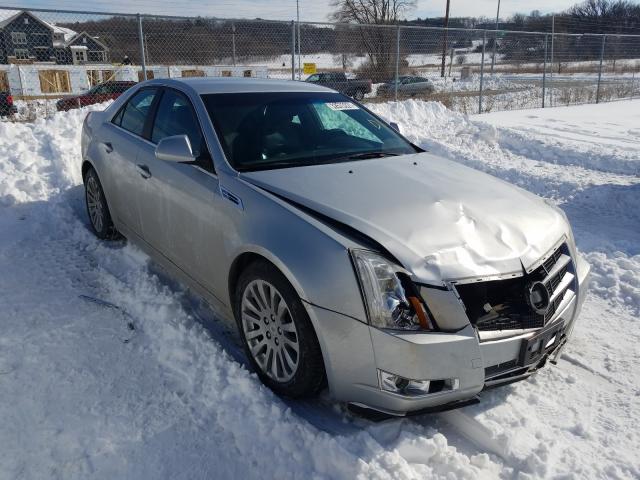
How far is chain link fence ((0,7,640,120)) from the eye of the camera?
11.4 meters

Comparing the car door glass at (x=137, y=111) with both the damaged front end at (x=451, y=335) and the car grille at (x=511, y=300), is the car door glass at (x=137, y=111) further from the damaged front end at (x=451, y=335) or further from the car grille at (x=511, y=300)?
the car grille at (x=511, y=300)

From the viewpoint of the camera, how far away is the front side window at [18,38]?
18.1 meters

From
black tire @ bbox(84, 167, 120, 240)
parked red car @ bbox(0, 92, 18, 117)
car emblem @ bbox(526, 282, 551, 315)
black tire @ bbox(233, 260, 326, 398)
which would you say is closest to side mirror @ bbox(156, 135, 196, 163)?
black tire @ bbox(233, 260, 326, 398)

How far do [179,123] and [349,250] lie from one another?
200 cm

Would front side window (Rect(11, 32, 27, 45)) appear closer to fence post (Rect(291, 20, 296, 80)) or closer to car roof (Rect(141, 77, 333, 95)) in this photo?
fence post (Rect(291, 20, 296, 80))

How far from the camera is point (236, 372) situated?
9.73ft

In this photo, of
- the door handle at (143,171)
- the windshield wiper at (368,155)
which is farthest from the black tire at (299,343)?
the door handle at (143,171)

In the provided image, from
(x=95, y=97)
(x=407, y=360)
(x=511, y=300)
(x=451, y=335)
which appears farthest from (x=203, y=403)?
(x=95, y=97)

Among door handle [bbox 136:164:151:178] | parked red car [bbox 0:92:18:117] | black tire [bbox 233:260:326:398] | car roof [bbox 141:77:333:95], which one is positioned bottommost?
black tire [bbox 233:260:326:398]

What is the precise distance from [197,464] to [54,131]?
6835 mm

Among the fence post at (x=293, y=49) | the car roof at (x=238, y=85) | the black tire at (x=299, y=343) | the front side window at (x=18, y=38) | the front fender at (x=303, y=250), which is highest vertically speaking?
the front side window at (x=18, y=38)

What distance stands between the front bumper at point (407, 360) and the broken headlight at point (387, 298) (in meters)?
0.05

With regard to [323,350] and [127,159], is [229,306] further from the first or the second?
[127,159]

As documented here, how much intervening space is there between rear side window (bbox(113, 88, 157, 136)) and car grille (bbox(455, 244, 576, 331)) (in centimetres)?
303
